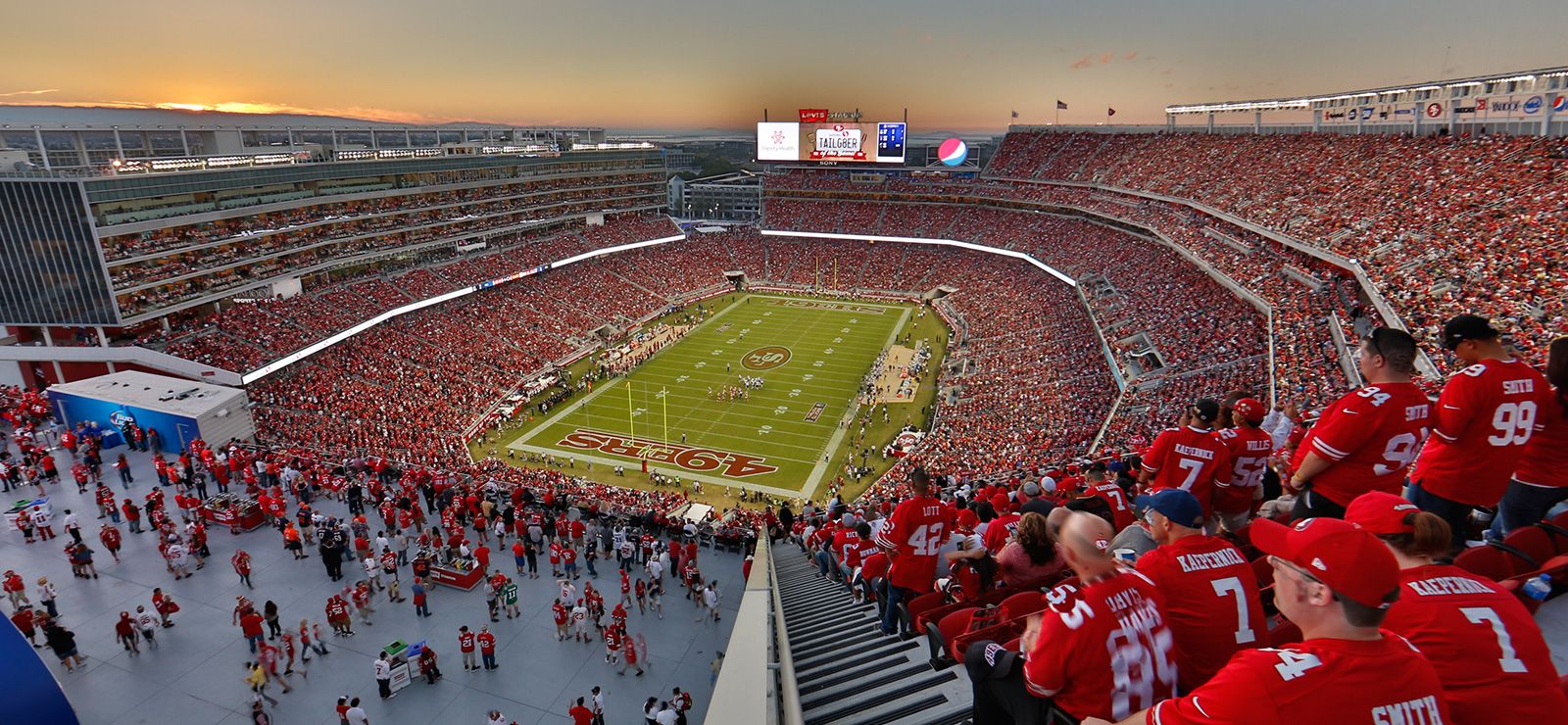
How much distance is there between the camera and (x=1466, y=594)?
2.84 m

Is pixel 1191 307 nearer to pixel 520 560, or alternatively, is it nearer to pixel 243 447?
pixel 520 560

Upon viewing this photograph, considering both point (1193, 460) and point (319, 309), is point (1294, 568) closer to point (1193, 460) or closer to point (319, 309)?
point (1193, 460)

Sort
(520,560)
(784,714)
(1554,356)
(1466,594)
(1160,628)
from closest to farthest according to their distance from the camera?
1. (1466,594)
2. (1160,628)
3. (1554,356)
4. (784,714)
5. (520,560)

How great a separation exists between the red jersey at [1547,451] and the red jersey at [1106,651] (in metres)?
3.77

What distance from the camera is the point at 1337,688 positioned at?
2293 mm

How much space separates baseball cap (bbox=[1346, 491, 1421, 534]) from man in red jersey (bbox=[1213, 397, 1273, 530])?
284cm

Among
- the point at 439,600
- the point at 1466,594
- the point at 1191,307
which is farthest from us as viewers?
the point at 1191,307

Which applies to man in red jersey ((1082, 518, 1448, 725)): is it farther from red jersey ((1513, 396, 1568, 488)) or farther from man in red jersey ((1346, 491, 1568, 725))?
red jersey ((1513, 396, 1568, 488))

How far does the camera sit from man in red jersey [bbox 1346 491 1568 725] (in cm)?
261

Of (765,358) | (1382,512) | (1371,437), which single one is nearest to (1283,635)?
(1382,512)

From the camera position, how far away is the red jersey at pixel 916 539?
643 cm

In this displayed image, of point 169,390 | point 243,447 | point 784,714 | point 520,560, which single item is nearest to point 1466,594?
point 784,714

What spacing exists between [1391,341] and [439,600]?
46.4ft

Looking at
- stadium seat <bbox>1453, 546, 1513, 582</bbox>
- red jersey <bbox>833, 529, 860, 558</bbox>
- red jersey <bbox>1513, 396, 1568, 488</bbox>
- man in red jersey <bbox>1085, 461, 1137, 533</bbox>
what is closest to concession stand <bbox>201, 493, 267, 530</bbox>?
red jersey <bbox>833, 529, 860, 558</bbox>
